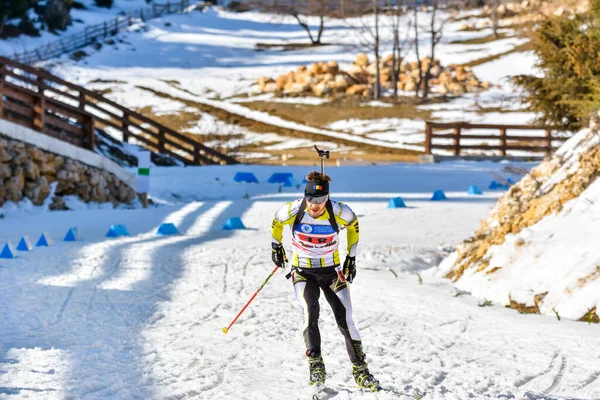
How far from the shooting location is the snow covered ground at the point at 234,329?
5.65 m

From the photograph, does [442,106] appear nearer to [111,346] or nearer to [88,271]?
→ [88,271]

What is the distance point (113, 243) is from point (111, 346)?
602cm

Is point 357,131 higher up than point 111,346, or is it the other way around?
point 111,346

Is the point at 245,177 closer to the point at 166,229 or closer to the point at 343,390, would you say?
the point at 166,229

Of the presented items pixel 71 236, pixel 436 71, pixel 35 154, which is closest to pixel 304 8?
pixel 436 71

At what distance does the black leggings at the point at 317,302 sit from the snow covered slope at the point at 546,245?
8.92ft

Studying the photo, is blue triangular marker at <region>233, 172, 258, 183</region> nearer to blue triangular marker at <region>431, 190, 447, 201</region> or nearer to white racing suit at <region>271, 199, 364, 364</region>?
blue triangular marker at <region>431, 190, 447, 201</region>

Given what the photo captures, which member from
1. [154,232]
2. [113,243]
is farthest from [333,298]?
[154,232]

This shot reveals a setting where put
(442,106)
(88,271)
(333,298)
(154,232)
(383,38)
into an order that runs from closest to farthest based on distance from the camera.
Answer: (333,298), (88,271), (154,232), (442,106), (383,38)

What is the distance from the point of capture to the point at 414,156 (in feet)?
100

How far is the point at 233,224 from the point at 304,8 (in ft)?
217

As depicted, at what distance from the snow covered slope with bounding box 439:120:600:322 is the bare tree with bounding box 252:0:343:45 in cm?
5831

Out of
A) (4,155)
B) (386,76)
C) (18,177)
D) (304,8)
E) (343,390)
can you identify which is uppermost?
(304,8)

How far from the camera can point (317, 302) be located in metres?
5.86
